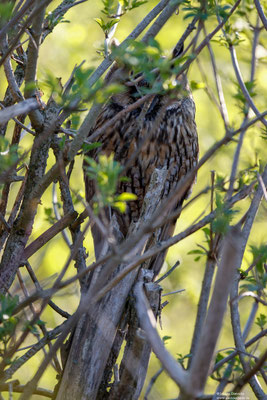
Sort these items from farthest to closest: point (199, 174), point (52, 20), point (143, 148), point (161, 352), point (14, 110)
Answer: point (199, 174), point (143, 148), point (52, 20), point (14, 110), point (161, 352)

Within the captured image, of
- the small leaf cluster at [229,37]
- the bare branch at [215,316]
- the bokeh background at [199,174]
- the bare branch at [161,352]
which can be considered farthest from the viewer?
the bokeh background at [199,174]

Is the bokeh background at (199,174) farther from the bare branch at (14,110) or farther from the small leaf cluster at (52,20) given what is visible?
the bare branch at (14,110)

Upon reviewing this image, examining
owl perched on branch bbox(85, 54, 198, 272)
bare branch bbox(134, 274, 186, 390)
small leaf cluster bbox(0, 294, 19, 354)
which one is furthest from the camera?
owl perched on branch bbox(85, 54, 198, 272)

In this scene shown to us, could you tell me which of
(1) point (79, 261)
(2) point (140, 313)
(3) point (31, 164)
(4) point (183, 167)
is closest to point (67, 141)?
(3) point (31, 164)

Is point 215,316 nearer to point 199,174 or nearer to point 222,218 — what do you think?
point 222,218

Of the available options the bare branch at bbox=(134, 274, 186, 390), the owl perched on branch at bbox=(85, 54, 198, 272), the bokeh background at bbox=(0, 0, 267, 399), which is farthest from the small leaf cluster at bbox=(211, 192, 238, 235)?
the bokeh background at bbox=(0, 0, 267, 399)

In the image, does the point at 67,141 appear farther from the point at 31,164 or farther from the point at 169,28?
the point at 169,28

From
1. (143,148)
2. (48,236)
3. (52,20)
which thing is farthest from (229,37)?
(48,236)

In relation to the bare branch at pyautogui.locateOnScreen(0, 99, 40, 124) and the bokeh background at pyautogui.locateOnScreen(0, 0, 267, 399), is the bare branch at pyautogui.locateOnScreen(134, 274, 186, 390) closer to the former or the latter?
the bare branch at pyautogui.locateOnScreen(0, 99, 40, 124)

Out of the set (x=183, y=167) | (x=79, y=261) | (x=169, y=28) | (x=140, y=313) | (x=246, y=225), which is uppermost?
(x=169, y=28)

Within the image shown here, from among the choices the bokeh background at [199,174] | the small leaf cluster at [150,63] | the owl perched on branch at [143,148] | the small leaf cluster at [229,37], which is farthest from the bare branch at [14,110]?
the bokeh background at [199,174]

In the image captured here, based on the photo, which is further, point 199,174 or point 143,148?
point 199,174

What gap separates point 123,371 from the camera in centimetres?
173

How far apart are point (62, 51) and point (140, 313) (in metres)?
3.63
